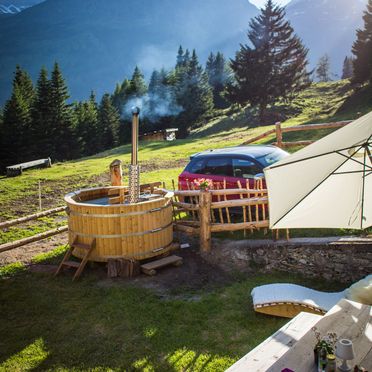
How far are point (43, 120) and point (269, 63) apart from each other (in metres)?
30.1

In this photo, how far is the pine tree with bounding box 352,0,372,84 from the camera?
39844 mm

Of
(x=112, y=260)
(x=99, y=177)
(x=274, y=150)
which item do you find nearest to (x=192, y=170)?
(x=274, y=150)

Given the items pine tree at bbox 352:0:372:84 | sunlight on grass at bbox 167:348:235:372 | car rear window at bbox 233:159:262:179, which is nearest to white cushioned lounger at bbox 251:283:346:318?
sunlight on grass at bbox 167:348:235:372

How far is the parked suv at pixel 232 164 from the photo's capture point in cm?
967

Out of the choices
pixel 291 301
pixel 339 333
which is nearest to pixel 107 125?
pixel 291 301

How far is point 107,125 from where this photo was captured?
192 feet

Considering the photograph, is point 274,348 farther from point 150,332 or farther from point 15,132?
point 15,132

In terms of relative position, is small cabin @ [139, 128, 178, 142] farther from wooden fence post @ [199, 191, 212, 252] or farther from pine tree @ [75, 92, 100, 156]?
wooden fence post @ [199, 191, 212, 252]

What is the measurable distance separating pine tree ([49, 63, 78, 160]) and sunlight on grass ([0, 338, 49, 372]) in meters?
47.6

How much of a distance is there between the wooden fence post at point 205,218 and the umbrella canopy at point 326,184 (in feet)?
12.7

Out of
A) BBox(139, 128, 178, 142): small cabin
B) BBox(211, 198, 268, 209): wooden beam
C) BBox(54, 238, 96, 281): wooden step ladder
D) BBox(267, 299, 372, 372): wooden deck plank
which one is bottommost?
BBox(54, 238, 96, 281): wooden step ladder

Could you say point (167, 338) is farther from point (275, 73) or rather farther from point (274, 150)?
point (275, 73)

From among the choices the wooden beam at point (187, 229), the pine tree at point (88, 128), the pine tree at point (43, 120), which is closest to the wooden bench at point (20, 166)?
the wooden beam at point (187, 229)

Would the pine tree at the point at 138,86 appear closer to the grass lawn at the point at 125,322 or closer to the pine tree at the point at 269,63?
the pine tree at the point at 269,63
